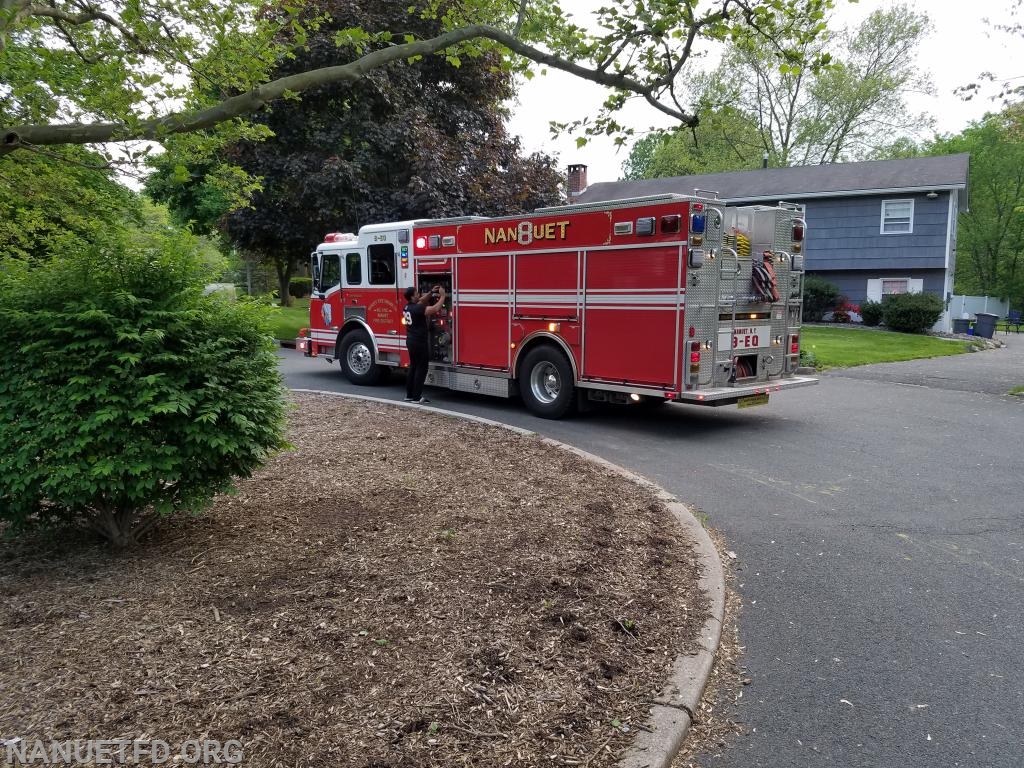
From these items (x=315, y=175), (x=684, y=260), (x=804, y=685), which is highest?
(x=315, y=175)

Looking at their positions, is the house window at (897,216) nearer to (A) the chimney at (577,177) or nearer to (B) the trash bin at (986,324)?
(B) the trash bin at (986,324)

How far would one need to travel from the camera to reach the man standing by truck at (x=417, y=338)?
11.2 m

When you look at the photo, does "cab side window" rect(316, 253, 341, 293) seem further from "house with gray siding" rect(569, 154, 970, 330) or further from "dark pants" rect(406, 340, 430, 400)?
"house with gray siding" rect(569, 154, 970, 330)

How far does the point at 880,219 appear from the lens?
26.9 m

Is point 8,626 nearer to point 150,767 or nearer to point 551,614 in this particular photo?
point 150,767

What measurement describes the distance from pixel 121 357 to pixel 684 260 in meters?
6.46

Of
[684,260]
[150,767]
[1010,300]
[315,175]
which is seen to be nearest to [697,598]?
[150,767]

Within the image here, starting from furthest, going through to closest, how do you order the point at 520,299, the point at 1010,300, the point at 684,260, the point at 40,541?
the point at 1010,300
the point at 520,299
the point at 684,260
the point at 40,541

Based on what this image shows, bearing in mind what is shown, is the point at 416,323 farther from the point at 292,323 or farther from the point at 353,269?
the point at 292,323

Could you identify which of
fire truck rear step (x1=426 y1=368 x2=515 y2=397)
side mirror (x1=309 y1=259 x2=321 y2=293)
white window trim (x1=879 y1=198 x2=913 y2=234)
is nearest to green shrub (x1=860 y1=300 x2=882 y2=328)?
white window trim (x1=879 y1=198 x2=913 y2=234)

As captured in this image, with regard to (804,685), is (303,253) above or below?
above

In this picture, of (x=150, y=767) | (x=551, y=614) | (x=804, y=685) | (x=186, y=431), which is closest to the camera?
(x=150, y=767)

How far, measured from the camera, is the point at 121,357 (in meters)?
3.90

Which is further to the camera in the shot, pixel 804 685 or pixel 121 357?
pixel 121 357
